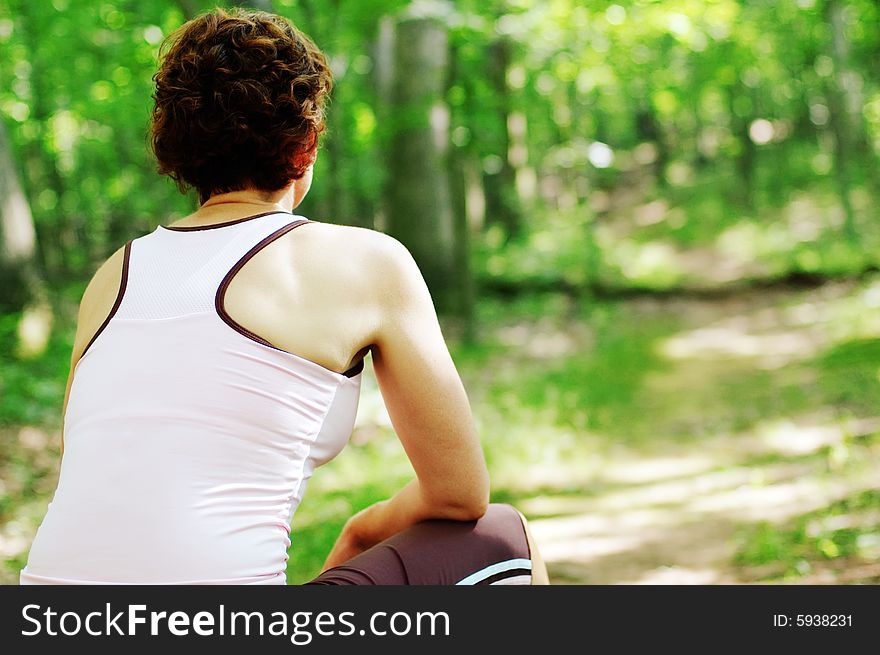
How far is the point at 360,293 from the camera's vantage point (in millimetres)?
1723

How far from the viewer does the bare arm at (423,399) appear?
178 centimetres

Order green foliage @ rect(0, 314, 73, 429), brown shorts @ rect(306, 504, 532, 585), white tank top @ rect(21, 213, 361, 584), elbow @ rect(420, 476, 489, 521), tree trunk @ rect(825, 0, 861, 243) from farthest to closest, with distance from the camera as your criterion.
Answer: tree trunk @ rect(825, 0, 861, 243) → green foliage @ rect(0, 314, 73, 429) → elbow @ rect(420, 476, 489, 521) → brown shorts @ rect(306, 504, 532, 585) → white tank top @ rect(21, 213, 361, 584)

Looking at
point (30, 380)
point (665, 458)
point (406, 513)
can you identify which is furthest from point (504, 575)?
point (30, 380)

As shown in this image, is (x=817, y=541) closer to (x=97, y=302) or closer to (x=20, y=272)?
(x=97, y=302)

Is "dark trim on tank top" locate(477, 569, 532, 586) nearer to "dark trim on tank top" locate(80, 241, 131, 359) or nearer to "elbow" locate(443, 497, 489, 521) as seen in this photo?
"elbow" locate(443, 497, 489, 521)

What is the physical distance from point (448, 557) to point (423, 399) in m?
0.34

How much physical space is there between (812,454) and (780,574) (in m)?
2.32

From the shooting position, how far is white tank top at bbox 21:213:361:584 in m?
1.56

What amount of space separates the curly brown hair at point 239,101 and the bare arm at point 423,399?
0.32m

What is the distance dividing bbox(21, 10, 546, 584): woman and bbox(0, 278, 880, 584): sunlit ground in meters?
2.50

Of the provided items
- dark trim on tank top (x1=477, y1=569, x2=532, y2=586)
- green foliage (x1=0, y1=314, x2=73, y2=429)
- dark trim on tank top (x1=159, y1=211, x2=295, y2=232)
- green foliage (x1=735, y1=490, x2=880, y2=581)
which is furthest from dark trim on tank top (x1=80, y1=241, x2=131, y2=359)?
green foliage (x1=0, y1=314, x2=73, y2=429)

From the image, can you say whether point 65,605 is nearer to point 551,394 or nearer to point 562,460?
point 562,460

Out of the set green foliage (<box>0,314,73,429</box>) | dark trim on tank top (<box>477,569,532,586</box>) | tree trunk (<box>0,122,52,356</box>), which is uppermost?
tree trunk (<box>0,122,52,356</box>)

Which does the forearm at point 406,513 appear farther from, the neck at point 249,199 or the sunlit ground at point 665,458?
the sunlit ground at point 665,458
